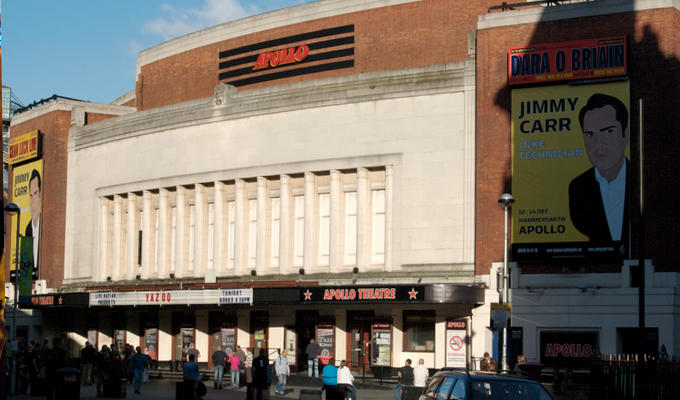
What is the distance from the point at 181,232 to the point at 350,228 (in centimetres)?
1101

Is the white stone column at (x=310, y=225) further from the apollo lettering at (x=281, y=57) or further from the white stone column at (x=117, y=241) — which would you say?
the white stone column at (x=117, y=241)

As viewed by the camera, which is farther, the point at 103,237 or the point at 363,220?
the point at 103,237

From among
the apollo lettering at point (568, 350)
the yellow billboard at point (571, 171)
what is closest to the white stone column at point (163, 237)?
the yellow billboard at point (571, 171)

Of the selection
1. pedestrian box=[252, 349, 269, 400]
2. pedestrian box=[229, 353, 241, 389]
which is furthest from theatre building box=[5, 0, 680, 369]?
pedestrian box=[252, 349, 269, 400]

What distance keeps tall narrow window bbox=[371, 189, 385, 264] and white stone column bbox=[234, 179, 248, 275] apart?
7.63m

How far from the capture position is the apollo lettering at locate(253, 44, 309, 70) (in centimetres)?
5403

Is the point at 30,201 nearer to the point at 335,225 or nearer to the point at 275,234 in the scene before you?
the point at 275,234

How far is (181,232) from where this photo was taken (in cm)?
5231

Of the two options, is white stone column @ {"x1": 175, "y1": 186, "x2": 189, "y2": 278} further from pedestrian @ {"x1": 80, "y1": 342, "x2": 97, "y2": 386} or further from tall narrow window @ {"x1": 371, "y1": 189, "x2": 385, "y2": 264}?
tall narrow window @ {"x1": 371, "y1": 189, "x2": 385, "y2": 264}

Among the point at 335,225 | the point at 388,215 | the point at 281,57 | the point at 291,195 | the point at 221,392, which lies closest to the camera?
the point at 221,392

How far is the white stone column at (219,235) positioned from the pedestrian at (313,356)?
8648 mm

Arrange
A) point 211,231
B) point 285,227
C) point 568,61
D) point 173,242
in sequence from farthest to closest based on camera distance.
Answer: point 173,242 → point 211,231 → point 285,227 → point 568,61

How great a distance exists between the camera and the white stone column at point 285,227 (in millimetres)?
47375

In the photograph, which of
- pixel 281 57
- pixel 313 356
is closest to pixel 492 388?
pixel 313 356
